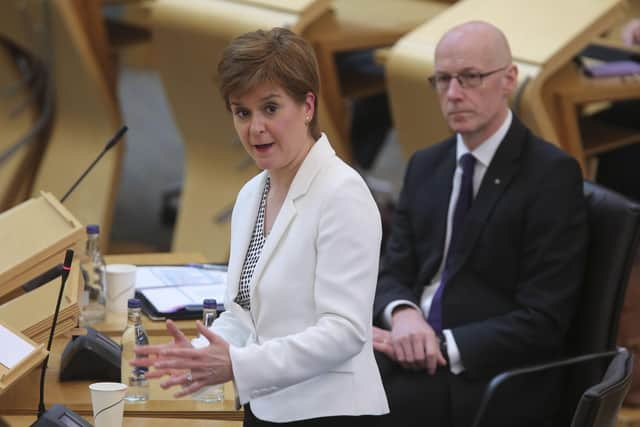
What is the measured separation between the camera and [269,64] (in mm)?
2039

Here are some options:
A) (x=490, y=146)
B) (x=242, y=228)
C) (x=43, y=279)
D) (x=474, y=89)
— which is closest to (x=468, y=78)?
(x=474, y=89)

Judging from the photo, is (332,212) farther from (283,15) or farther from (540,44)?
(283,15)

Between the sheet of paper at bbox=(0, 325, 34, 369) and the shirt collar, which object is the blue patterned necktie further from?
the sheet of paper at bbox=(0, 325, 34, 369)

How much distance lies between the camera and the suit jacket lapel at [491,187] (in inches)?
117

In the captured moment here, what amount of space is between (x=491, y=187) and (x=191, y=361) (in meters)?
1.24

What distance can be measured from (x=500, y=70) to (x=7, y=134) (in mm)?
2902

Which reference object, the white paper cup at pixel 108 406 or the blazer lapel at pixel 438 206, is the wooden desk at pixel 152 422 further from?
the blazer lapel at pixel 438 206

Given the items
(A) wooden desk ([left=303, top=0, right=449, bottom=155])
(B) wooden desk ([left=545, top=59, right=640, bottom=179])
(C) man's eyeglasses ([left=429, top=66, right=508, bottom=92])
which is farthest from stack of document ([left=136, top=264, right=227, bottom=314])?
(A) wooden desk ([left=303, top=0, right=449, bottom=155])

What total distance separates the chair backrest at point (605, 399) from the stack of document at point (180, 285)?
85cm

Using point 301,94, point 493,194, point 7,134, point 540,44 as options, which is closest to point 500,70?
point 493,194

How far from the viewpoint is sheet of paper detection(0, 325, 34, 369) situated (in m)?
2.19

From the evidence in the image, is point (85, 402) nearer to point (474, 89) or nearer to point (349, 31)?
point (474, 89)

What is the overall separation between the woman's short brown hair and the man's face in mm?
1004

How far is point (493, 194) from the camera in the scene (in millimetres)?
2973
